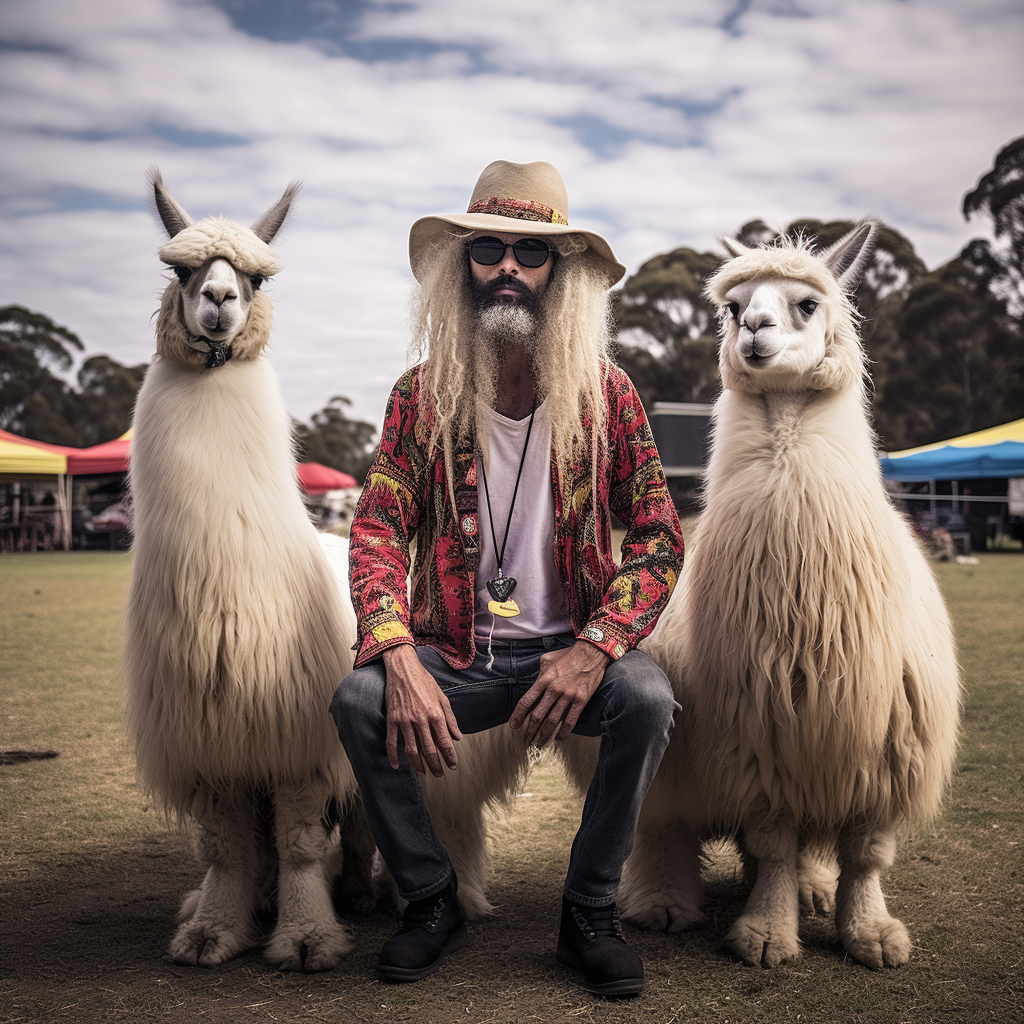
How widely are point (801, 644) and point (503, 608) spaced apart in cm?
72

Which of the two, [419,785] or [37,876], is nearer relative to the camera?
[419,785]

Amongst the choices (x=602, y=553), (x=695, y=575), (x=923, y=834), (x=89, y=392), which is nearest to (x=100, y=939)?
(x=602, y=553)

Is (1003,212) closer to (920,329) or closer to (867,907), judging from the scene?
(920,329)

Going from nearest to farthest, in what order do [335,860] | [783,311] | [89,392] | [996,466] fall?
[783,311] < [335,860] < [996,466] < [89,392]

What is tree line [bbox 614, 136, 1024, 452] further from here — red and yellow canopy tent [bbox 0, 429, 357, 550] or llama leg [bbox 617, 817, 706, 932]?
llama leg [bbox 617, 817, 706, 932]

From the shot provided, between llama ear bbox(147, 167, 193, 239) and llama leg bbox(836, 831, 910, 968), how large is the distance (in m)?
2.41

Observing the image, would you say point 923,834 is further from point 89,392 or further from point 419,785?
point 89,392

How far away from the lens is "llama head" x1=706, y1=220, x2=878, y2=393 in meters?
2.25

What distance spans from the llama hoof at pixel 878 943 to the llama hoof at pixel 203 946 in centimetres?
149

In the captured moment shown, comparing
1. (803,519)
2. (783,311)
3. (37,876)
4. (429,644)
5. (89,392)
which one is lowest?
(37,876)

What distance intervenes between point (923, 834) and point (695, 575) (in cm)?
143

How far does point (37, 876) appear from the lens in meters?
2.79

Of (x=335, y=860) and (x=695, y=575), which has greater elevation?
(x=695, y=575)

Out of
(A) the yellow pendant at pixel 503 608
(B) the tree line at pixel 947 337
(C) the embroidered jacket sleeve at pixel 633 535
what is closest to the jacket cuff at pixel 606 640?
(C) the embroidered jacket sleeve at pixel 633 535
